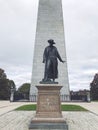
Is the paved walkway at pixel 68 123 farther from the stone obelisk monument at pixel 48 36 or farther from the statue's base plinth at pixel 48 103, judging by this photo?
the stone obelisk monument at pixel 48 36

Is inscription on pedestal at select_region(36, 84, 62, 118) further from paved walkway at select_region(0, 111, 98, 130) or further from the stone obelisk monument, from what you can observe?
the stone obelisk monument

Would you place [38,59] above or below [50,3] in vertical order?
below

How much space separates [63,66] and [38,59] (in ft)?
9.84

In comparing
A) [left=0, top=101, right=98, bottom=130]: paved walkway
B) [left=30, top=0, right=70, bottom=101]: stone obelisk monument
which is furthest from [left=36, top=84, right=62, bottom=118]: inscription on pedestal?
[left=30, top=0, right=70, bottom=101]: stone obelisk monument

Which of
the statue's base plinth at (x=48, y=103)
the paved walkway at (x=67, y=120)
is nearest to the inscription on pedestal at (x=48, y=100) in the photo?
the statue's base plinth at (x=48, y=103)

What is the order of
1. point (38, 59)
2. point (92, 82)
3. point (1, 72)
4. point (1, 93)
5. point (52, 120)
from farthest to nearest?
point (92, 82) → point (1, 72) → point (1, 93) → point (38, 59) → point (52, 120)

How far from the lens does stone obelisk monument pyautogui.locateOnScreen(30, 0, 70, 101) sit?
3428 cm

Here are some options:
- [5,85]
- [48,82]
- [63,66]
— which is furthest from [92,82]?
[48,82]

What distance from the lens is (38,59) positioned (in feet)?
113

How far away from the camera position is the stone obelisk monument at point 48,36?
34281 mm

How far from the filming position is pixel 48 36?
35062mm

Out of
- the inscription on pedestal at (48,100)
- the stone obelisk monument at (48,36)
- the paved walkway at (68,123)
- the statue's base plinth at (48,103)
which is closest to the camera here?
the paved walkway at (68,123)

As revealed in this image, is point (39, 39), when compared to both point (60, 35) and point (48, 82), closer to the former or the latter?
point (60, 35)

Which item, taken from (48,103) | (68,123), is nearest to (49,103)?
(48,103)
